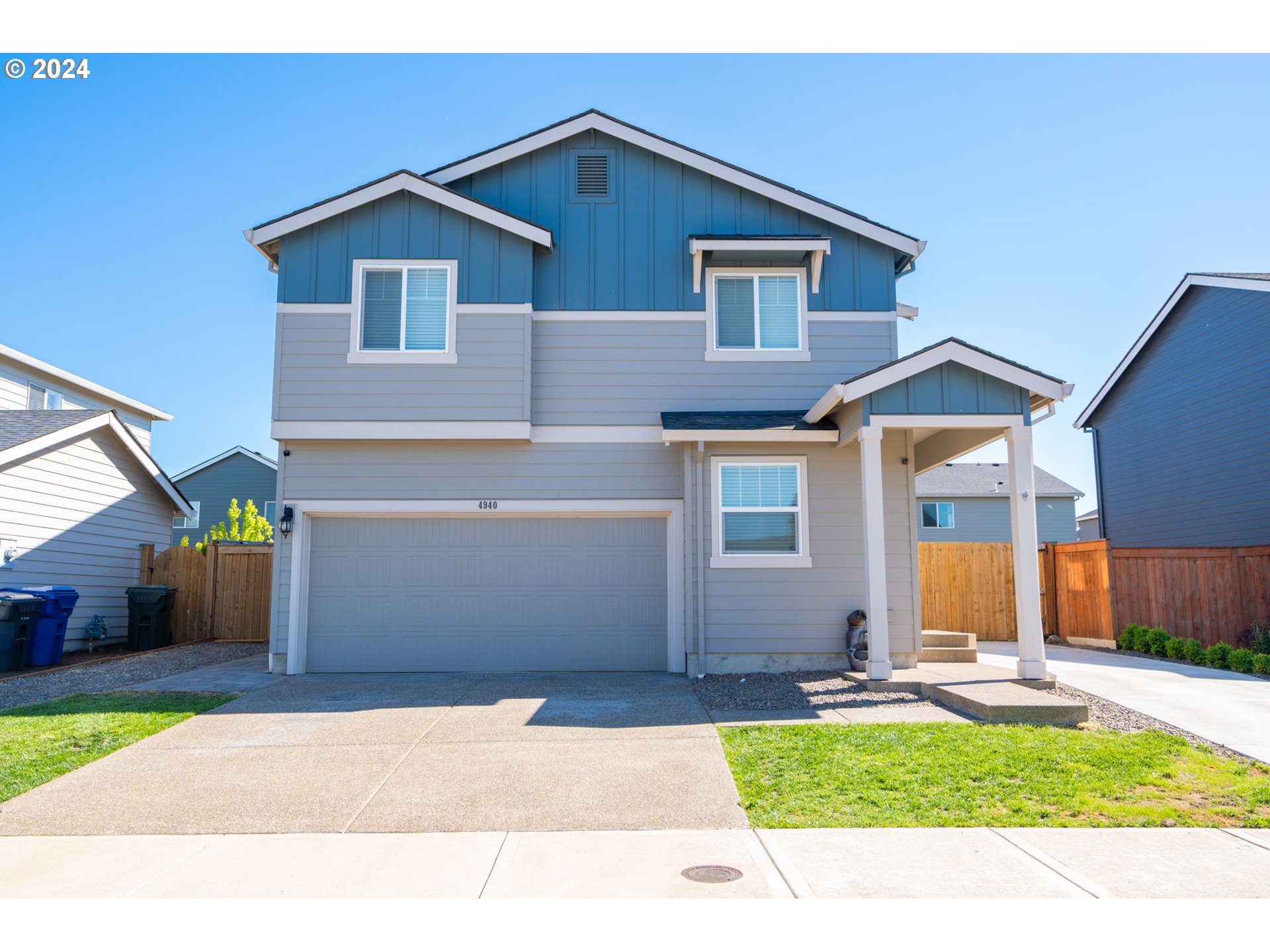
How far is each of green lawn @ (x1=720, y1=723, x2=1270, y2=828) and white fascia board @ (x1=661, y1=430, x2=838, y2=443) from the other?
416 centimetres

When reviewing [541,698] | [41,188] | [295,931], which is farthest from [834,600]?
[41,188]

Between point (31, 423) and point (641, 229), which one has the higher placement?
point (641, 229)

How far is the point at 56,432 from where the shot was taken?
14562 millimetres

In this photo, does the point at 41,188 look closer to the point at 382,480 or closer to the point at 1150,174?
the point at 382,480

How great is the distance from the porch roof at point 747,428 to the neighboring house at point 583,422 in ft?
0.12

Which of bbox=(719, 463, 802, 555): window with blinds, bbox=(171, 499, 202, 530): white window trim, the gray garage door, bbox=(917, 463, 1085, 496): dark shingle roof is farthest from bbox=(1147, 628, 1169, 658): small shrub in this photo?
bbox=(171, 499, 202, 530): white window trim

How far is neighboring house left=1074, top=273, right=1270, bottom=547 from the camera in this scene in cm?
1566

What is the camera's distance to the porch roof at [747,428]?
36.6ft

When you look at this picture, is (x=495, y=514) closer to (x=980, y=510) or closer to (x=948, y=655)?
(x=948, y=655)

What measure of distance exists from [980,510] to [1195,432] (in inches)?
557

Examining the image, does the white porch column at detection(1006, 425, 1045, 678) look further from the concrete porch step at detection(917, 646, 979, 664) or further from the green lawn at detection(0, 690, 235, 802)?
the green lawn at detection(0, 690, 235, 802)

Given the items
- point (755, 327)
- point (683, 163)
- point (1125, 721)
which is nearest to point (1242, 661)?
point (1125, 721)

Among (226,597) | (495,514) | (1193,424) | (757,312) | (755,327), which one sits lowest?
(226,597)

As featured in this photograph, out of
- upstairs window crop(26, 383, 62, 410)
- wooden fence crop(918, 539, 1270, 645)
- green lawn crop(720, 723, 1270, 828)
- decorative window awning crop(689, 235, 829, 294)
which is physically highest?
decorative window awning crop(689, 235, 829, 294)
